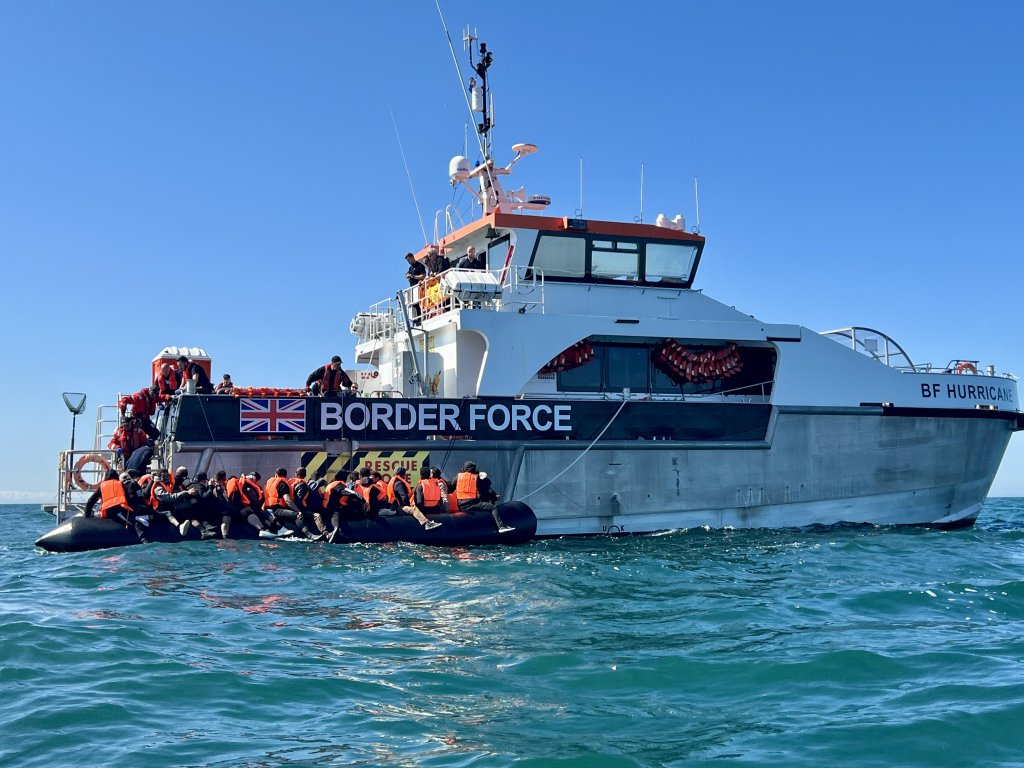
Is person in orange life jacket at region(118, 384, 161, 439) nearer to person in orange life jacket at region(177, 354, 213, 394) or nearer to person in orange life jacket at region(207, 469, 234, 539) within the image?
person in orange life jacket at region(177, 354, 213, 394)

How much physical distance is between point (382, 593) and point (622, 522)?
6.83 metres

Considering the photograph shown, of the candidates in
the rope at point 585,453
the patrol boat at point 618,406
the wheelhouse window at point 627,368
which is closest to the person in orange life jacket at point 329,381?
the patrol boat at point 618,406

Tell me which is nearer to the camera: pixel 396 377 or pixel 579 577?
pixel 579 577

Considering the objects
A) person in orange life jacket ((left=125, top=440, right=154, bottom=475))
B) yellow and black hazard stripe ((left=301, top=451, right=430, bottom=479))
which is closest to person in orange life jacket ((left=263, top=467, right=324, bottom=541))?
yellow and black hazard stripe ((left=301, top=451, right=430, bottom=479))

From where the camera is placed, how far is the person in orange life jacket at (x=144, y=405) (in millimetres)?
16164

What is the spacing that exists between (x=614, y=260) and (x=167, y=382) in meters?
7.73

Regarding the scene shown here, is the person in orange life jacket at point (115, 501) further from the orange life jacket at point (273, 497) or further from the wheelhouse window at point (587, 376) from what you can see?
the wheelhouse window at point (587, 376)

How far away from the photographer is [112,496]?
13.4m

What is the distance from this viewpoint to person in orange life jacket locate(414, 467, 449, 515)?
14367 mm

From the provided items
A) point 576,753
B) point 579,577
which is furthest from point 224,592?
point 576,753

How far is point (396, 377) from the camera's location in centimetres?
1844

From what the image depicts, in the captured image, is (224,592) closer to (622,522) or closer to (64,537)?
(64,537)

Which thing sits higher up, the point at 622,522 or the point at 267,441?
the point at 267,441

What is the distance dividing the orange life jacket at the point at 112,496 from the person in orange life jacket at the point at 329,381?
130 inches
